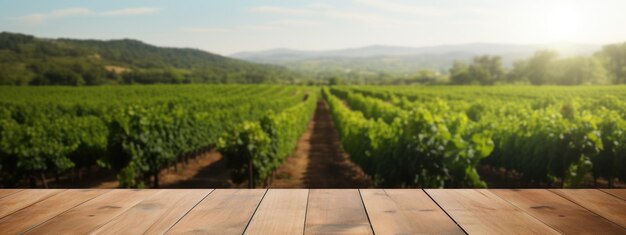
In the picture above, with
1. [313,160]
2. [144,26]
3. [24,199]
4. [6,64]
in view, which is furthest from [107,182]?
[6,64]

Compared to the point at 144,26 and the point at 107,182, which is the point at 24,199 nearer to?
the point at 107,182

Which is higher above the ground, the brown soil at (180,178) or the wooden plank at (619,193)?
the wooden plank at (619,193)

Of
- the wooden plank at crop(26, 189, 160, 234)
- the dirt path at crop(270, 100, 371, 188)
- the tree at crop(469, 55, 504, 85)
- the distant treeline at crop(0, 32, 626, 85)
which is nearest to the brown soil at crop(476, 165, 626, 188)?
the dirt path at crop(270, 100, 371, 188)

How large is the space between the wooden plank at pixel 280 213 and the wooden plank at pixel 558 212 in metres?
1.06

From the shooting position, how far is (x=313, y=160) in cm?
1538

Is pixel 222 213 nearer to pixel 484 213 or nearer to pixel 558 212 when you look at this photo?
pixel 484 213

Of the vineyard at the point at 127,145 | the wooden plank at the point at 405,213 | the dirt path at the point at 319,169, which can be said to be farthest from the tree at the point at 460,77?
the wooden plank at the point at 405,213

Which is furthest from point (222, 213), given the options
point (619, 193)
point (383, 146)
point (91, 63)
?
point (91, 63)

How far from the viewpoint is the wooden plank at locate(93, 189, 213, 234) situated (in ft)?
6.14

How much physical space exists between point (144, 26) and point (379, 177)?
992 cm

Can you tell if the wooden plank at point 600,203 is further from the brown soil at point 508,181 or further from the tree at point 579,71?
the tree at point 579,71

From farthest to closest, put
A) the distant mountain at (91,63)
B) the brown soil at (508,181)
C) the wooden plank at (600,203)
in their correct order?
the distant mountain at (91,63), the brown soil at (508,181), the wooden plank at (600,203)

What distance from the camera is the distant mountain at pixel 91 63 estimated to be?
57.0 m

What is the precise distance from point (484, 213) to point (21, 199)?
92.1 inches
